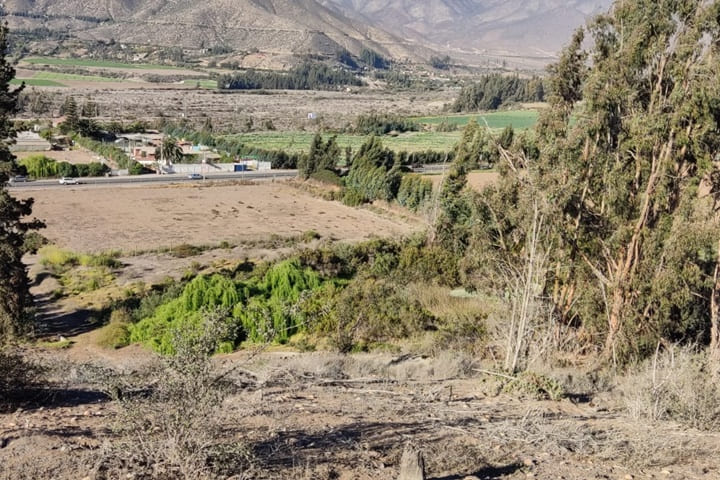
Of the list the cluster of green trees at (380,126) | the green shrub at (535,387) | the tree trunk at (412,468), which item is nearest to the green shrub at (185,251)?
the green shrub at (535,387)

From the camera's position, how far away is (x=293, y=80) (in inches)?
6949

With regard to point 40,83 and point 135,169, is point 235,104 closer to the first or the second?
point 40,83

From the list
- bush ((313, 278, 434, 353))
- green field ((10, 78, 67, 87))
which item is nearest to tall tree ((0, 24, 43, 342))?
bush ((313, 278, 434, 353))

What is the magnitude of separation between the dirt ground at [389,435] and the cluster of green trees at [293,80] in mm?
151362

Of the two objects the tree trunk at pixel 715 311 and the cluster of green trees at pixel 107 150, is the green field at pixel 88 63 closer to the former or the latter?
the cluster of green trees at pixel 107 150

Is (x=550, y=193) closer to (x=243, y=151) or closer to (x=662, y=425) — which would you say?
(x=662, y=425)

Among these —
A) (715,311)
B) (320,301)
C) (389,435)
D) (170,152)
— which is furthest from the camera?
(170,152)

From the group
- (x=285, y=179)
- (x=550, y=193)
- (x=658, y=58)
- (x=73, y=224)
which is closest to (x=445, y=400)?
(x=550, y=193)

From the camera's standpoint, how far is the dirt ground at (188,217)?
34.3 m

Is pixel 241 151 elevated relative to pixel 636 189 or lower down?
lower down

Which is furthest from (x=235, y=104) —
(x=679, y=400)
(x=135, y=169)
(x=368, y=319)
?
(x=679, y=400)

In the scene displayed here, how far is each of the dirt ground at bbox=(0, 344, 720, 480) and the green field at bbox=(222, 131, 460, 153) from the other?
62.4 metres

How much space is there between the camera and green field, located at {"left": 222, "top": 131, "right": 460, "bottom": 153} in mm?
74125

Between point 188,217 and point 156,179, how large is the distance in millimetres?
15338
